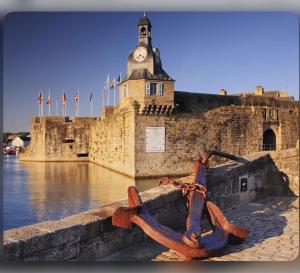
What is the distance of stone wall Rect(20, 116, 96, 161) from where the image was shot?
27.9m

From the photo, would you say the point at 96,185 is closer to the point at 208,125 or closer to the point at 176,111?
the point at 176,111

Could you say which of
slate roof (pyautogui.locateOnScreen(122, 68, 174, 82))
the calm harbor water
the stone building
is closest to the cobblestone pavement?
the calm harbor water

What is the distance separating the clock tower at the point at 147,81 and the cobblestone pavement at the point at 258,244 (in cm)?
1087

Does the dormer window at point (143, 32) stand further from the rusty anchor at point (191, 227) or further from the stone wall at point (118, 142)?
the rusty anchor at point (191, 227)

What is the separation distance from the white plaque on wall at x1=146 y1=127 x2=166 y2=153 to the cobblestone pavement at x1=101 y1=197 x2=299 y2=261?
1095cm

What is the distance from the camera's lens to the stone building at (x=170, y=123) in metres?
16.4

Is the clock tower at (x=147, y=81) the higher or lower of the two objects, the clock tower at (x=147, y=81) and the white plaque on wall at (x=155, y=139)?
the higher

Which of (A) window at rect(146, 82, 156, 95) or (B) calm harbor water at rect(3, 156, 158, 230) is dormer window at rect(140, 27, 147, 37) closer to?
(A) window at rect(146, 82, 156, 95)

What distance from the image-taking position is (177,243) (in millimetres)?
3354

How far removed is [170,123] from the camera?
1723 centimetres

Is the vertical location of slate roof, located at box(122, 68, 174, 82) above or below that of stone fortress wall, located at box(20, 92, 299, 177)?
above

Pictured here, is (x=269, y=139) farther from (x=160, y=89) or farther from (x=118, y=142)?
(x=118, y=142)

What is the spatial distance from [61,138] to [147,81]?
13.2m

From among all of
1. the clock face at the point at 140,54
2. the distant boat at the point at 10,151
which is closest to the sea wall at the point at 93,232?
the clock face at the point at 140,54
